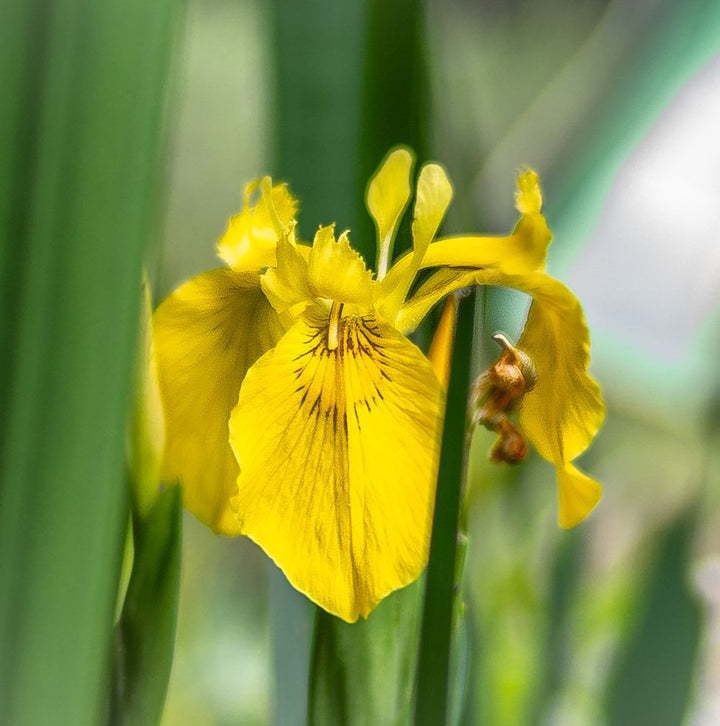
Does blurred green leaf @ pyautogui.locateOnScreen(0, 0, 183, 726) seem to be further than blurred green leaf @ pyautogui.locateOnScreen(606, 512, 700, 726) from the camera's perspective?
No

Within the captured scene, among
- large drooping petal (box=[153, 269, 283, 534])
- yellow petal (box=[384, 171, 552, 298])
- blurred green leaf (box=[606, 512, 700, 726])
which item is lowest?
blurred green leaf (box=[606, 512, 700, 726])

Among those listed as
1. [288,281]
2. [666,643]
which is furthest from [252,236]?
[666,643]

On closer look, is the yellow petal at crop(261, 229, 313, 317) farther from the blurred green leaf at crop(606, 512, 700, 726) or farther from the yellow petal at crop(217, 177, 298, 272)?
the blurred green leaf at crop(606, 512, 700, 726)

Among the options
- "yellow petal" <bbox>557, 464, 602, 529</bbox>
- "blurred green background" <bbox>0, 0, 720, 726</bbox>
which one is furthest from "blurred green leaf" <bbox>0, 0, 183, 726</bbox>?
"yellow petal" <bbox>557, 464, 602, 529</bbox>

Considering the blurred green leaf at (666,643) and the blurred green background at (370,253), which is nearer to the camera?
the blurred green background at (370,253)

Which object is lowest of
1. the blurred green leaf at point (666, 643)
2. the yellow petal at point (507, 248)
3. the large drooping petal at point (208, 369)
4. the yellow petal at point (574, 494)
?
the blurred green leaf at point (666, 643)

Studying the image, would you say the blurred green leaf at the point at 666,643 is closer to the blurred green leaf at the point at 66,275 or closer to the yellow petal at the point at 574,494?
the yellow petal at the point at 574,494

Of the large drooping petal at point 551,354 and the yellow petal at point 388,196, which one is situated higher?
the yellow petal at point 388,196

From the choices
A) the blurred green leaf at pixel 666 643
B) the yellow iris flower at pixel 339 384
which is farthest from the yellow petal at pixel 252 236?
the blurred green leaf at pixel 666 643
